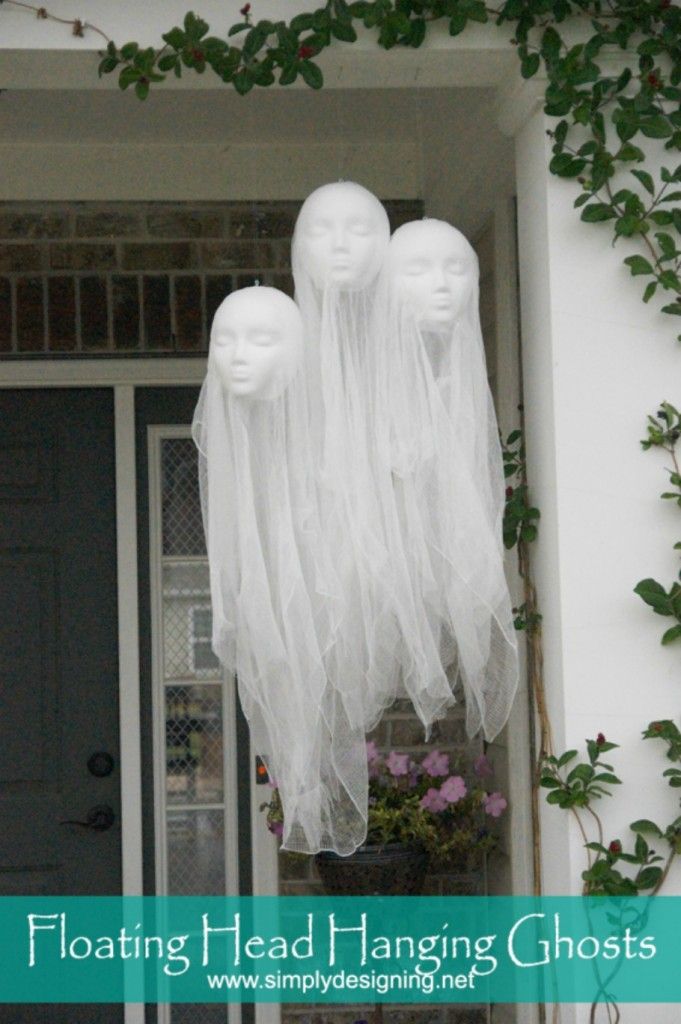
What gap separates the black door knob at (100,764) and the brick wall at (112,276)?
43.3 inches

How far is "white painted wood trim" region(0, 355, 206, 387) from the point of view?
3.67 metres

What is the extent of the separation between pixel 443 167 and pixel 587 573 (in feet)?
5.34

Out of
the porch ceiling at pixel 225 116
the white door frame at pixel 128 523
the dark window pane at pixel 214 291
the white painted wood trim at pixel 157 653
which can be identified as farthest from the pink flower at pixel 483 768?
the porch ceiling at pixel 225 116

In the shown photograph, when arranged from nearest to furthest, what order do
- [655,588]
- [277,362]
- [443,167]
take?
Result: [277,362]
[655,588]
[443,167]

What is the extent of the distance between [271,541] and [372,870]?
1130 millimetres

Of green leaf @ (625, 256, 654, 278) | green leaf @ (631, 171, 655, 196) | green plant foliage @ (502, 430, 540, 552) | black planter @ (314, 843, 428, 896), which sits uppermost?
green leaf @ (631, 171, 655, 196)

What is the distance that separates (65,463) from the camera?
12.2 feet

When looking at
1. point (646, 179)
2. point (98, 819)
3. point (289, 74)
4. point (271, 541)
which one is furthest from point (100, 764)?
point (646, 179)

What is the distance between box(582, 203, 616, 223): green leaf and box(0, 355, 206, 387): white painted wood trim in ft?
5.34

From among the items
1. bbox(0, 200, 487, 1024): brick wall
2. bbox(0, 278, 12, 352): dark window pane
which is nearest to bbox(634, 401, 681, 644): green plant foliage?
bbox(0, 200, 487, 1024): brick wall

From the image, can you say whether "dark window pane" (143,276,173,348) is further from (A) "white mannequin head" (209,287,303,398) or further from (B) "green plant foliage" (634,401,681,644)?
(B) "green plant foliage" (634,401,681,644)

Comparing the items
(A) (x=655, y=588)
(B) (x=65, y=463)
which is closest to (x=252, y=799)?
(B) (x=65, y=463)

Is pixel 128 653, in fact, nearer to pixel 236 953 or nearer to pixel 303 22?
pixel 236 953

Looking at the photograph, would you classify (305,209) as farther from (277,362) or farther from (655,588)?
(655,588)
